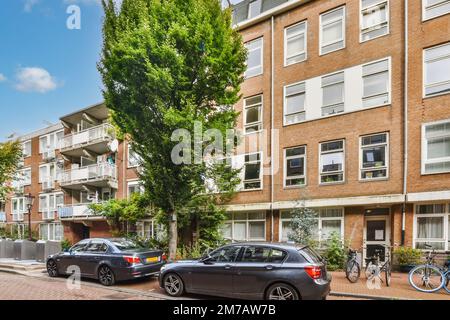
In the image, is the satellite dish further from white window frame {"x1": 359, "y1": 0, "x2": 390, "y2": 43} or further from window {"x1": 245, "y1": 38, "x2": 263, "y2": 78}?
white window frame {"x1": 359, "y1": 0, "x2": 390, "y2": 43}

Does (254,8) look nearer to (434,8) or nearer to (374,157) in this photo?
(434,8)

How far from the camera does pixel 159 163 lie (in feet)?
41.5

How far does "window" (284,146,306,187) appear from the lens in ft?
53.6

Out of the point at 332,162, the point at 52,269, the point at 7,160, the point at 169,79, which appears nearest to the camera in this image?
the point at 169,79

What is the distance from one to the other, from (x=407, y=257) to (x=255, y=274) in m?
7.53

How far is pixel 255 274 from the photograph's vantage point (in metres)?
7.87

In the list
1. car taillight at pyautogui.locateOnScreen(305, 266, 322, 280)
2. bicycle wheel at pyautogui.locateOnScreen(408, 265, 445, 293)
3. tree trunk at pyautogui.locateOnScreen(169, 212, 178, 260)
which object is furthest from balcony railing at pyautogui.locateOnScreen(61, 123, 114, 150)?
bicycle wheel at pyautogui.locateOnScreen(408, 265, 445, 293)

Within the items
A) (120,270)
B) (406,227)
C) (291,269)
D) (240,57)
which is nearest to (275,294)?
(291,269)

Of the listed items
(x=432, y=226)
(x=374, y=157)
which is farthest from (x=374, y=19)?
(x=432, y=226)

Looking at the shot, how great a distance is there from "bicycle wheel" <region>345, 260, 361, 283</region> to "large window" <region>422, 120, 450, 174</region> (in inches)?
189

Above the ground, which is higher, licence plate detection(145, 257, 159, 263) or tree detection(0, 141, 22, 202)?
tree detection(0, 141, 22, 202)

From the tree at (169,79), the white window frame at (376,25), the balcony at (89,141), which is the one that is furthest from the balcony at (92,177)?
the white window frame at (376,25)

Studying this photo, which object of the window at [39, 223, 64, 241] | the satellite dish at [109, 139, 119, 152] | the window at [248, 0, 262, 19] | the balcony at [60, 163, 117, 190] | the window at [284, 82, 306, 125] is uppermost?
the window at [248, 0, 262, 19]

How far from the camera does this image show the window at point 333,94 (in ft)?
51.0
